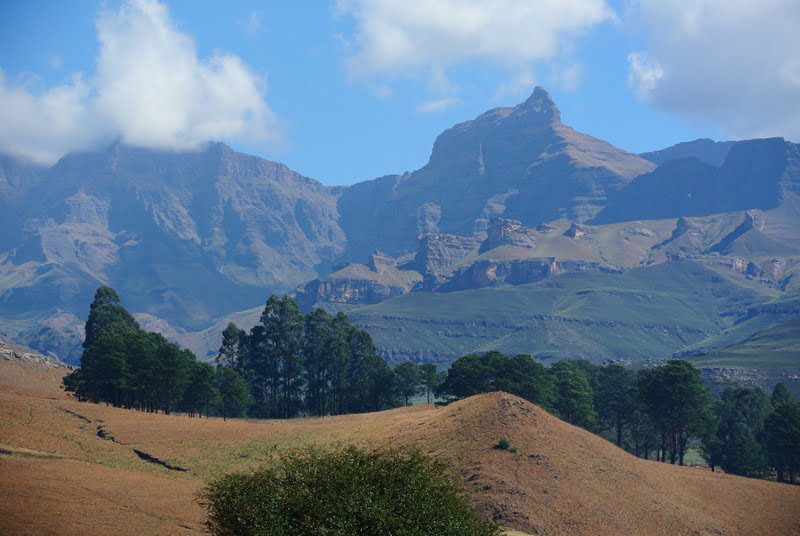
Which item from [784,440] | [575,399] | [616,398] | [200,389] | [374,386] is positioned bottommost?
[784,440]

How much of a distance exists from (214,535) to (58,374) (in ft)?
394

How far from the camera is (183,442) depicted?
99500 millimetres

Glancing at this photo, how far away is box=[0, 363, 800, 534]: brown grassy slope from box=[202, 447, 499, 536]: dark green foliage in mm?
12543

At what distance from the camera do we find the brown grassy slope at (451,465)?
220 feet

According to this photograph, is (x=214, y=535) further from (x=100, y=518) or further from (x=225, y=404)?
(x=225, y=404)

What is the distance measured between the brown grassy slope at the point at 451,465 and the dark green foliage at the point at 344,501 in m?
12.5

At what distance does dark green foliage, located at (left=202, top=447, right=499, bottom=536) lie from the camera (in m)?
49.0

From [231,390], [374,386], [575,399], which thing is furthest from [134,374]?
[575,399]

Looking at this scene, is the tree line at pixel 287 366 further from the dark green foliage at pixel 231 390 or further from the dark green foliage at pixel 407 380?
the dark green foliage at pixel 407 380

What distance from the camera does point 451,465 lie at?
78.8 meters

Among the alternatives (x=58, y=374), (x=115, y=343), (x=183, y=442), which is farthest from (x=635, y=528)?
(x=58, y=374)

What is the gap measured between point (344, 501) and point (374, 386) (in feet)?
427

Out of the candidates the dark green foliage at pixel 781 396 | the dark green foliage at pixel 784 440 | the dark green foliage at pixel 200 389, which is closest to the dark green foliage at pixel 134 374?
the dark green foliage at pixel 200 389

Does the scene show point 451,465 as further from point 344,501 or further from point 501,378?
point 501,378
